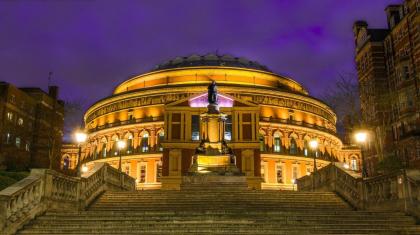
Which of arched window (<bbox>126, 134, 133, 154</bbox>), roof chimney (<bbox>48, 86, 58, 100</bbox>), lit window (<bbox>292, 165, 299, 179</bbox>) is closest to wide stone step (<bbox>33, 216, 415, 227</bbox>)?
lit window (<bbox>292, 165, 299, 179</bbox>)

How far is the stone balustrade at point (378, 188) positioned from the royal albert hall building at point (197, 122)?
34587 mm

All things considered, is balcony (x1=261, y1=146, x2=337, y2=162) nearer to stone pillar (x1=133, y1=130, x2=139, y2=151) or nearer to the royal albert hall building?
the royal albert hall building

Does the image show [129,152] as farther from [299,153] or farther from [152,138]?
[299,153]

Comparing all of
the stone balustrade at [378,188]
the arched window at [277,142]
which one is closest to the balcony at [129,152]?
the arched window at [277,142]

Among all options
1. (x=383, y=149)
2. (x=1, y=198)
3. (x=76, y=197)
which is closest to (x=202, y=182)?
(x=76, y=197)

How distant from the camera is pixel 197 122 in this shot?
63938 mm

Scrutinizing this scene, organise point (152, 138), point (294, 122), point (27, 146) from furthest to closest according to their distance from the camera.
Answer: point (294, 122)
point (27, 146)
point (152, 138)

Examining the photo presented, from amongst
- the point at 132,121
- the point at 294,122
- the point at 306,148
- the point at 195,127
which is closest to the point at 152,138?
the point at 132,121

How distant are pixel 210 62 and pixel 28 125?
36.1 m

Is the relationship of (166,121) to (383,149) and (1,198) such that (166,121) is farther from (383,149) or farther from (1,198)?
(1,198)

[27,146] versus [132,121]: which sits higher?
[132,121]

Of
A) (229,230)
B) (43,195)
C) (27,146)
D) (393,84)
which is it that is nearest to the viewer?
(229,230)

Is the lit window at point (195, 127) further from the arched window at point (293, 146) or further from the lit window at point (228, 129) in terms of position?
the arched window at point (293, 146)

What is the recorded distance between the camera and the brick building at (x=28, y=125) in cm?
7219
